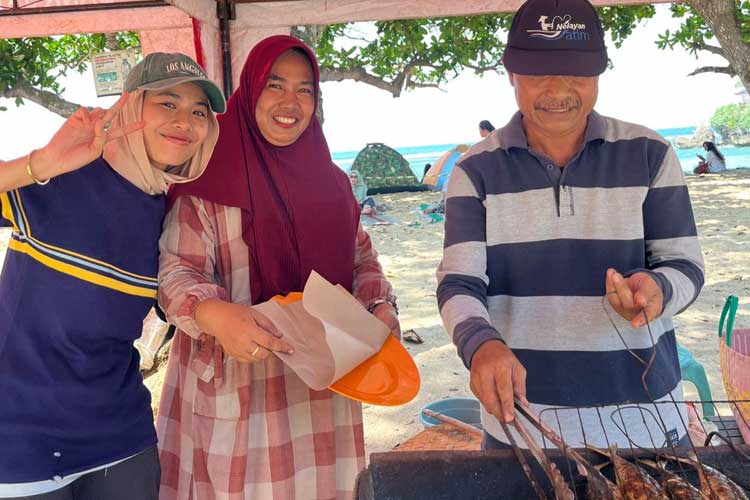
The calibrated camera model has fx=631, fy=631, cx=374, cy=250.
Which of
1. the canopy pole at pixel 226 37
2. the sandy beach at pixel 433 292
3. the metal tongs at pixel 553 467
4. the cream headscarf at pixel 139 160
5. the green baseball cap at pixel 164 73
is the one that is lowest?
the sandy beach at pixel 433 292

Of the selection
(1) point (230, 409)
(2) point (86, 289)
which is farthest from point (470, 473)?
(2) point (86, 289)

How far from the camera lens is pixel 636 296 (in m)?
1.45

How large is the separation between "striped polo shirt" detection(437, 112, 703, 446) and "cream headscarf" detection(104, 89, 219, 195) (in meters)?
0.83

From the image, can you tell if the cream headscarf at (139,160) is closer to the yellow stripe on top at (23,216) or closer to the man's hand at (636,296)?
the yellow stripe on top at (23,216)

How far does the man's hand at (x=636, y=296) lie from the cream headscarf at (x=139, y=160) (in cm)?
126

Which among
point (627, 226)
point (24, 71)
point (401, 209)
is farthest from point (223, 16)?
point (401, 209)

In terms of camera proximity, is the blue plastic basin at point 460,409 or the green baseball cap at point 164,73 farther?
the blue plastic basin at point 460,409

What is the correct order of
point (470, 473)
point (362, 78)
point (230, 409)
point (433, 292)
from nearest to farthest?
point (470, 473) < point (230, 409) < point (433, 292) < point (362, 78)

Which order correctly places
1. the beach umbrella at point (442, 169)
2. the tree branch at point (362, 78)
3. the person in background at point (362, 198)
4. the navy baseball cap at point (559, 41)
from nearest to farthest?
the navy baseball cap at point (559, 41)
the tree branch at point (362, 78)
the person in background at point (362, 198)
the beach umbrella at point (442, 169)

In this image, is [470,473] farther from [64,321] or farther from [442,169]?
[442,169]

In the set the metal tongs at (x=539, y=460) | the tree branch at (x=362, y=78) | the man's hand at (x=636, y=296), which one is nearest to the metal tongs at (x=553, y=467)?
the metal tongs at (x=539, y=460)

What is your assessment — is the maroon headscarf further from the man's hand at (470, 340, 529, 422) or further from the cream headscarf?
the man's hand at (470, 340, 529, 422)

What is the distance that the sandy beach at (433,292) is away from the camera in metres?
4.40

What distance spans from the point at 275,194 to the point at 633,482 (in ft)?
4.44
